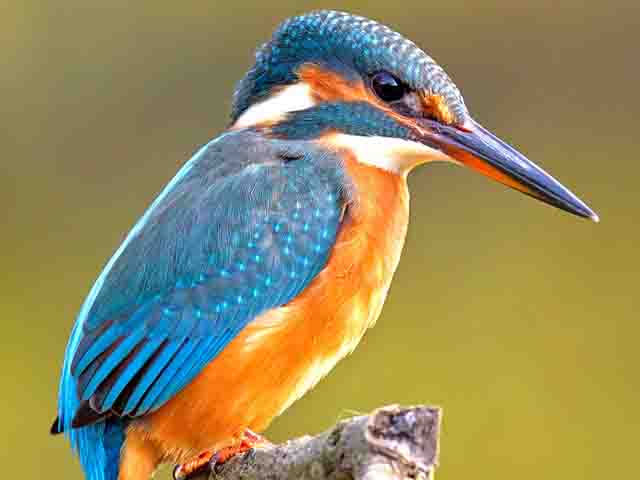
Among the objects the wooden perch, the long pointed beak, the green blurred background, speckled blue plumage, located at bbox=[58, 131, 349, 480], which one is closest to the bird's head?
the long pointed beak

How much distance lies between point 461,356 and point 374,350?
327 mm

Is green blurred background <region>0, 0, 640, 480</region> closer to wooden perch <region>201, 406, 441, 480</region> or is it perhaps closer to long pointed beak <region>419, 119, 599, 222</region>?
long pointed beak <region>419, 119, 599, 222</region>

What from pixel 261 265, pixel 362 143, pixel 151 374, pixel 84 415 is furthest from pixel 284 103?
pixel 84 415

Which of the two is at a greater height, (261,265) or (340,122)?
(340,122)

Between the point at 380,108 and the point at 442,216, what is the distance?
8.64 feet

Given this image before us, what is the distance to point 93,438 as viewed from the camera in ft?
12.1

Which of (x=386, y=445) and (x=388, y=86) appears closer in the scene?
(x=386, y=445)

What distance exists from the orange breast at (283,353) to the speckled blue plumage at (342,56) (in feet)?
1.03

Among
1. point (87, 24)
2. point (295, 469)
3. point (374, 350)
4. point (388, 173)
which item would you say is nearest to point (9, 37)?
point (87, 24)

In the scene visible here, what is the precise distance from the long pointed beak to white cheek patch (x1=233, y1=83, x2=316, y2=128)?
282 mm

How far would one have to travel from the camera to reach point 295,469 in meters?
3.17

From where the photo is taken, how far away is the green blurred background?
19.1 ft

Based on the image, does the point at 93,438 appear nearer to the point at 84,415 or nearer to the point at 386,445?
the point at 84,415

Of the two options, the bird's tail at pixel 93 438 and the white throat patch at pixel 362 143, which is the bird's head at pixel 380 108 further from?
the bird's tail at pixel 93 438
